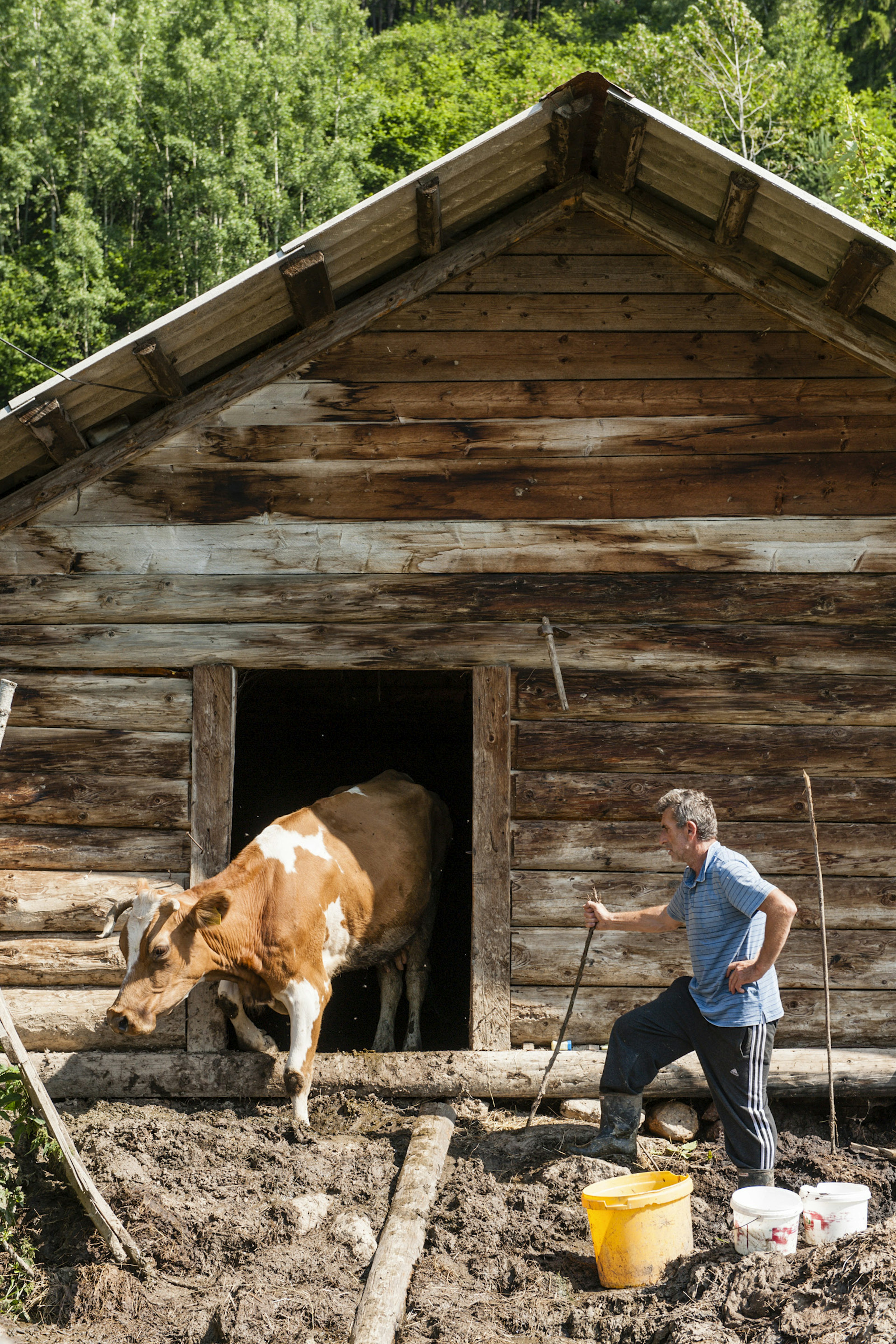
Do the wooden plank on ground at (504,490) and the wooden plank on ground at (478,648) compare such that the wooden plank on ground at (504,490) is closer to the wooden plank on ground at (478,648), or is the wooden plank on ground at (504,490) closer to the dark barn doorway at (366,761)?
the wooden plank on ground at (478,648)

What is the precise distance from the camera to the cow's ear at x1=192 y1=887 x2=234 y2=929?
552cm

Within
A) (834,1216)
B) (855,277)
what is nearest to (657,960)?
(834,1216)

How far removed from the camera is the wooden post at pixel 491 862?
237 inches

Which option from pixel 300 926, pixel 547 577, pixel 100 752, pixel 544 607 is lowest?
pixel 300 926

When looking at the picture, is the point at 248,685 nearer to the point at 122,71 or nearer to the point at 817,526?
the point at 817,526

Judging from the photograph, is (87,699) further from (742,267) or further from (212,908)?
(742,267)

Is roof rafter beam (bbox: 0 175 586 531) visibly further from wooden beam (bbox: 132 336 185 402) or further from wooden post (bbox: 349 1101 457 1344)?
wooden post (bbox: 349 1101 457 1344)

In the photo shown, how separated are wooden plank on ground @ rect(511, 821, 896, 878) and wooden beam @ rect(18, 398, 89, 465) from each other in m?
3.25

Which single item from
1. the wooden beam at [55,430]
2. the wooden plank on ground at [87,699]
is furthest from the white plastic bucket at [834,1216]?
the wooden beam at [55,430]

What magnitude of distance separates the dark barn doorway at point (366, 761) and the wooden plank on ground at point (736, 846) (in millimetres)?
2634

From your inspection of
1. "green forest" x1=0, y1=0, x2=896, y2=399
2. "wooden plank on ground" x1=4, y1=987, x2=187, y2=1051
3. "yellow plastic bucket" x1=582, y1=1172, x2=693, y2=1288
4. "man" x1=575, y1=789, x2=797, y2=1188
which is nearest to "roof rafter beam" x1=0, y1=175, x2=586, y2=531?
"wooden plank on ground" x1=4, y1=987, x2=187, y2=1051

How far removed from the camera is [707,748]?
20.3 ft

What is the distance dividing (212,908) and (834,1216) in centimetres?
314

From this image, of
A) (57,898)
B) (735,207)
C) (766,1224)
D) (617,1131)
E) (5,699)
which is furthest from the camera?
(57,898)
